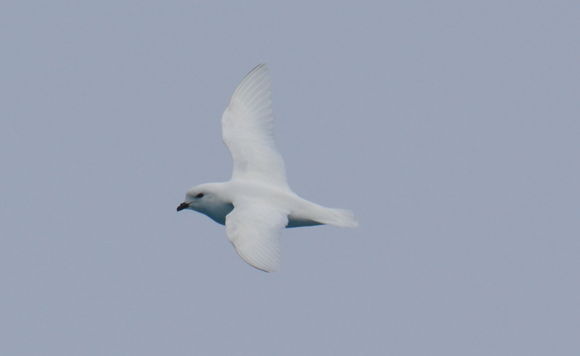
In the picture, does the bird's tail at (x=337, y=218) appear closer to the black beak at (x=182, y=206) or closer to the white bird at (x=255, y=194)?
the white bird at (x=255, y=194)

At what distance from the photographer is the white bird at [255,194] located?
50.7ft

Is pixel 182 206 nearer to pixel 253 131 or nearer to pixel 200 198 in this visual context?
pixel 200 198

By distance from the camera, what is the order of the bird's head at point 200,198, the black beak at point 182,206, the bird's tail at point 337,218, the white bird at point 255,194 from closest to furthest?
the white bird at point 255,194 < the bird's tail at point 337,218 < the bird's head at point 200,198 < the black beak at point 182,206

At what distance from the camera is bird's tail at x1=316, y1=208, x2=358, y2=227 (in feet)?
55.0

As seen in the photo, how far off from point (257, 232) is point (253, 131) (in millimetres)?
3080

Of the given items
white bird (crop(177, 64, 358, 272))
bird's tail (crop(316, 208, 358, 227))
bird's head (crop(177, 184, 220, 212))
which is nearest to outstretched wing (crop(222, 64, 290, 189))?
white bird (crop(177, 64, 358, 272))

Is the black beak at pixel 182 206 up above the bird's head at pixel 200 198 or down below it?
below

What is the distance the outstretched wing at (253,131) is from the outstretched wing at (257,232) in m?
1.23

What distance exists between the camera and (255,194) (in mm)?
16875

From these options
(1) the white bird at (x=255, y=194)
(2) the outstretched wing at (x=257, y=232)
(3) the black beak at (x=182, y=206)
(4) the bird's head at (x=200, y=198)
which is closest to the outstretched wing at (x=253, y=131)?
(1) the white bird at (x=255, y=194)

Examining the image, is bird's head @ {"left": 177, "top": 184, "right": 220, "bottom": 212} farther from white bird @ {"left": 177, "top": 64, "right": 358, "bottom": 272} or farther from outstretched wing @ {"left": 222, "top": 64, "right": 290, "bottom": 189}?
outstretched wing @ {"left": 222, "top": 64, "right": 290, "bottom": 189}

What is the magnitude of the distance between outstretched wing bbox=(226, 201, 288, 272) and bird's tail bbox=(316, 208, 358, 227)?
572 mm

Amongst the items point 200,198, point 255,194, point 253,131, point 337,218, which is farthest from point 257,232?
point 253,131

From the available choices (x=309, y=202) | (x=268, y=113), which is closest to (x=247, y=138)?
(x=268, y=113)
